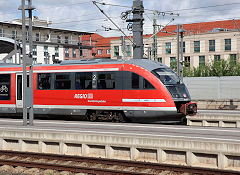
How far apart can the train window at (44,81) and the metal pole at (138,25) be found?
628 centimetres

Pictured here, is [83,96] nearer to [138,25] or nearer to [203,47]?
[138,25]

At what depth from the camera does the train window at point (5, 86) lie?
24.1m

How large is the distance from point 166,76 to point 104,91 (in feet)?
10.8

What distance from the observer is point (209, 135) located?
1581 cm

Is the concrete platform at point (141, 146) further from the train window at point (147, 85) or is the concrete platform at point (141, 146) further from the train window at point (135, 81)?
the train window at point (135, 81)

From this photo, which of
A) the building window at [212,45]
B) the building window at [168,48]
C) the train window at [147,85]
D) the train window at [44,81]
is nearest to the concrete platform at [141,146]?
the train window at [147,85]

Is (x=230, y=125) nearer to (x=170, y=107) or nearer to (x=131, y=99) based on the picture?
(x=170, y=107)

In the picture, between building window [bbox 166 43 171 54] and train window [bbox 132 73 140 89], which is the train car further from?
building window [bbox 166 43 171 54]

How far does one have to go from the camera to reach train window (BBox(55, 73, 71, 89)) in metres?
22.1

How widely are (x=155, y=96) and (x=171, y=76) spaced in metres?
1.55

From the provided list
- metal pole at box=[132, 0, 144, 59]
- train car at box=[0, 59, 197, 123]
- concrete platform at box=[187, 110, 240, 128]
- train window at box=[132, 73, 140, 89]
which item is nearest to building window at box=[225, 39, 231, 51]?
metal pole at box=[132, 0, 144, 59]

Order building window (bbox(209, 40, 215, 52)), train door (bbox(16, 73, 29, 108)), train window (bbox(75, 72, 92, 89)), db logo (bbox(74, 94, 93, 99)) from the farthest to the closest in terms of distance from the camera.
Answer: building window (bbox(209, 40, 215, 52))
train door (bbox(16, 73, 29, 108))
train window (bbox(75, 72, 92, 89))
db logo (bbox(74, 94, 93, 99))

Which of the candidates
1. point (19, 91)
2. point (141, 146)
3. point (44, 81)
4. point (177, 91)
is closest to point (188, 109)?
point (177, 91)

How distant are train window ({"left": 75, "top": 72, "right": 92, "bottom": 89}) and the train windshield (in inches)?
147
